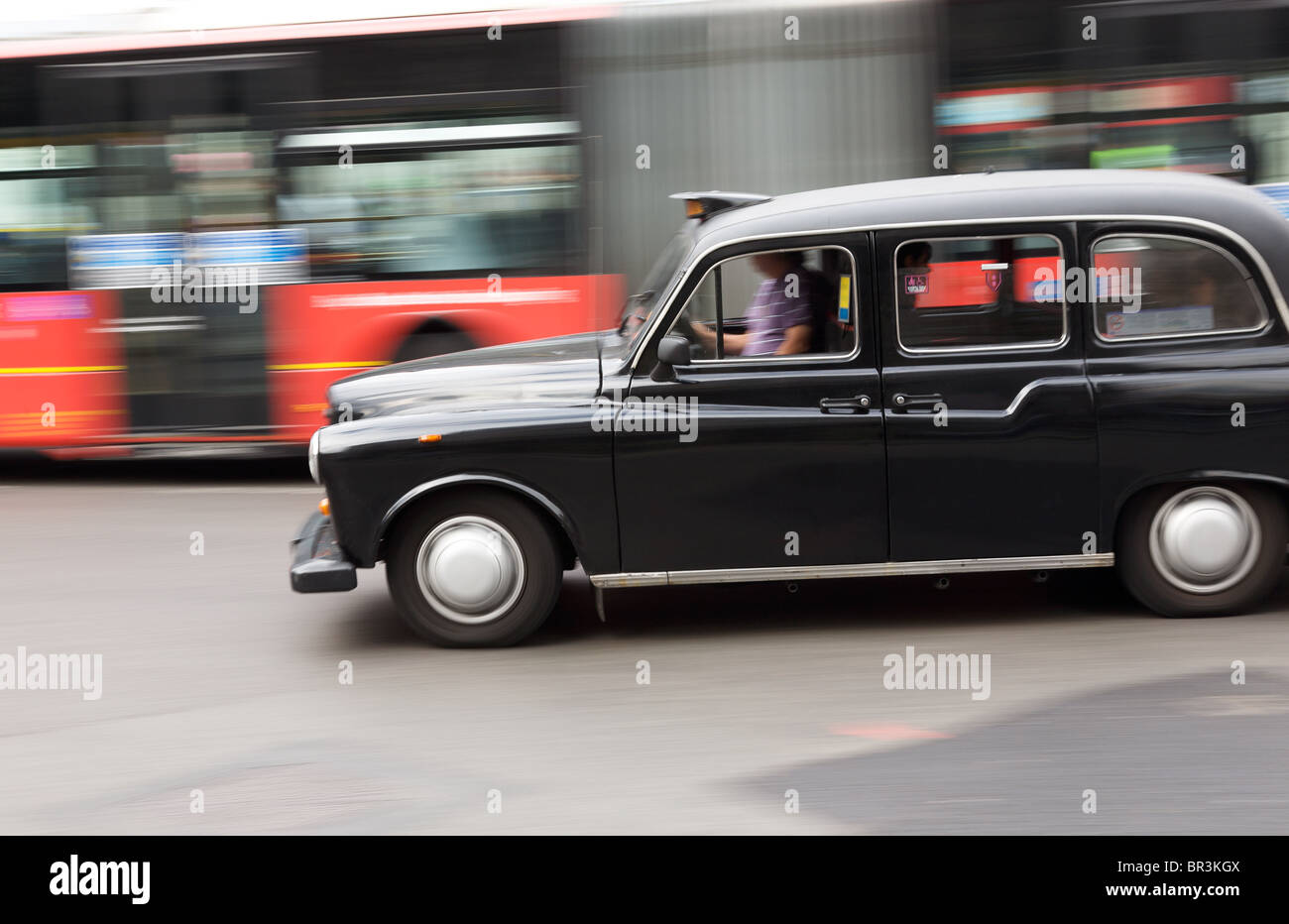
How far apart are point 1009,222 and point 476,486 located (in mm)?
2308

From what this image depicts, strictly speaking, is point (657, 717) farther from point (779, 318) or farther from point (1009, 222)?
point (1009, 222)

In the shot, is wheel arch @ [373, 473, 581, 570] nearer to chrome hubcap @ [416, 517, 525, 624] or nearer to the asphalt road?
chrome hubcap @ [416, 517, 525, 624]

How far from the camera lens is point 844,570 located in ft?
18.6

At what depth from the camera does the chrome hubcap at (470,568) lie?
18.8 ft

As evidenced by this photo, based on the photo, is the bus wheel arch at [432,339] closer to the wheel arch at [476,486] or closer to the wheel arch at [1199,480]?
the wheel arch at [476,486]

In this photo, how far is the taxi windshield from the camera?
19.2 feet

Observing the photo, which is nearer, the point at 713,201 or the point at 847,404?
the point at 847,404

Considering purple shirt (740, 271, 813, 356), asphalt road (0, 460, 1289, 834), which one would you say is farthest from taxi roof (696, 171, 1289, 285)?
asphalt road (0, 460, 1289, 834)

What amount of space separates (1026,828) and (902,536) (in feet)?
6.09

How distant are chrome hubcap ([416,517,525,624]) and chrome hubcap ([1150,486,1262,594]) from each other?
2547 mm

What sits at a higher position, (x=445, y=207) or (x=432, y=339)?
(x=445, y=207)

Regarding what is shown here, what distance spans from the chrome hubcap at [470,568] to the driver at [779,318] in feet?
3.70

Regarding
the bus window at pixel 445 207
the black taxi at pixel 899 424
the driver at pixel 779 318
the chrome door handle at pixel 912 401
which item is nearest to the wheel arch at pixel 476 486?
the black taxi at pixel 899 424

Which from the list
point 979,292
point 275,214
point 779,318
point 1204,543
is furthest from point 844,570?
point 275,214
